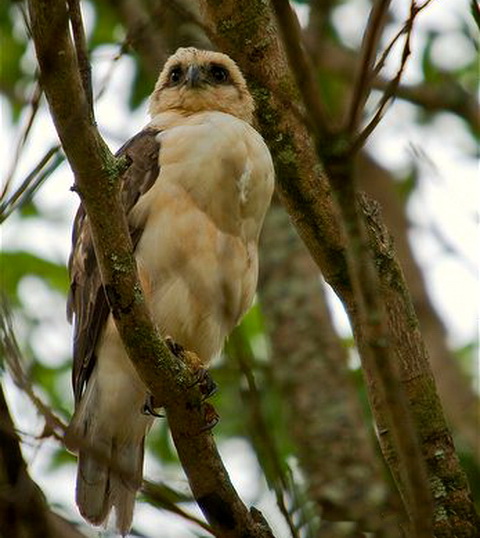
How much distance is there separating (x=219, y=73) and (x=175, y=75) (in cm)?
26

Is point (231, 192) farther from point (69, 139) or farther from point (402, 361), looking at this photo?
point (69, 139)

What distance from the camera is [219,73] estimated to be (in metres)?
6.39

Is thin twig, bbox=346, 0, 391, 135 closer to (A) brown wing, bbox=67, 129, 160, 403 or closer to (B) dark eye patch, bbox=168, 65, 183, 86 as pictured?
(A) brown wing, bbox=67, 129, 160, 403

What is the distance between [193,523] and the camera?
296cm

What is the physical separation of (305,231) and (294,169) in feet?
0.78

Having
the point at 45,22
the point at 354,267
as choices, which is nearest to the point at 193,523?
the point at 354,267

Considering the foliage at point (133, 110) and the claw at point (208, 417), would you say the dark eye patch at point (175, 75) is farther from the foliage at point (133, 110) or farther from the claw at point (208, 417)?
the claw at point (208, 417)

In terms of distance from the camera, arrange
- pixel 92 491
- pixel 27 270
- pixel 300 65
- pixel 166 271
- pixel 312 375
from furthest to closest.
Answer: pixel 312 375
pixel 27 270
pixel 92 491
pixel 166 271
pixel 300 65

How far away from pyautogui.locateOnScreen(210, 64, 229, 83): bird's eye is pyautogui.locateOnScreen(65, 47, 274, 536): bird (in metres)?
0.89

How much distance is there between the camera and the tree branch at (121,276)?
3.18 metres

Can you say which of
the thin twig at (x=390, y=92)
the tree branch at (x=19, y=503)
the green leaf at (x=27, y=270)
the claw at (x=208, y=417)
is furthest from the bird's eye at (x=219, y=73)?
the tree branch at (x=19, y=503)

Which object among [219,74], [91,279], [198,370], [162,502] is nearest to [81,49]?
[198,370]

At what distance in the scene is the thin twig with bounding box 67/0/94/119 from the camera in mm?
3373

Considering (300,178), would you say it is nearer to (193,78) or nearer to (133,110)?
(193,78)
